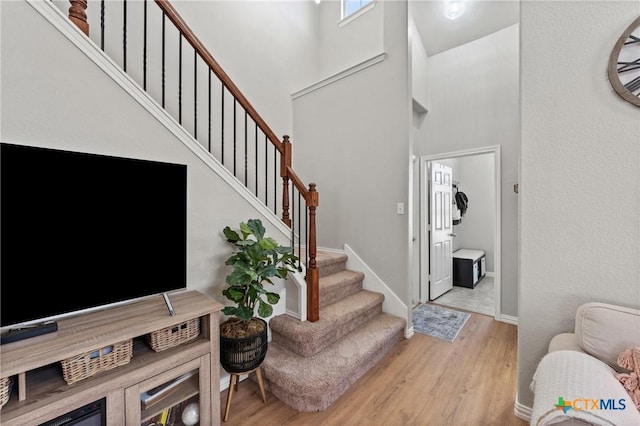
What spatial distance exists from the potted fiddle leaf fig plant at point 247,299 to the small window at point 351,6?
12.6 feet

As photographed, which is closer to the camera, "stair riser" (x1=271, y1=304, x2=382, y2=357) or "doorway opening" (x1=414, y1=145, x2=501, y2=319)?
"stair riser" (x1=271, y1=304, x2=382, y2=357)

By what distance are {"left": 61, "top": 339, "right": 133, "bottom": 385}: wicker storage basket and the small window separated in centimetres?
464

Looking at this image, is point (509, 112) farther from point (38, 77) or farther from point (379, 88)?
point (38, 77)

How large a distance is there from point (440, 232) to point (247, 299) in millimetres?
3220

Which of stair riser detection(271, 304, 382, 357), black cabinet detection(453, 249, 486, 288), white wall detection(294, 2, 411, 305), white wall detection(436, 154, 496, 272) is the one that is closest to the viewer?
stair riser detection(271, 304, 382, 357)

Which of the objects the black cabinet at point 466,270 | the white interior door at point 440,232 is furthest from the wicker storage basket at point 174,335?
the black cabinet at point 466,270

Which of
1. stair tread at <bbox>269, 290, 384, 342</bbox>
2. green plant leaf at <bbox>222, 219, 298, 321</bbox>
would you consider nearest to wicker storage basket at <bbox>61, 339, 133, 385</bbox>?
green plant leaf at <bbox>222, 219, 298, 321</bbox>

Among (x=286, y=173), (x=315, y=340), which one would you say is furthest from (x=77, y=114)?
(x=315, y=340)

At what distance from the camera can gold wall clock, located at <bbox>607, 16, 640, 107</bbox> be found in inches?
53.2

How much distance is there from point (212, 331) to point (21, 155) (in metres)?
1.17

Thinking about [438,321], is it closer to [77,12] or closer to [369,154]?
[369,154]

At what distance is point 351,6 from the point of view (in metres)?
4.00

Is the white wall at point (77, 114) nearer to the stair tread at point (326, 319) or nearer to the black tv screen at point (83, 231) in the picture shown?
the black tv screen at point (83, 231)

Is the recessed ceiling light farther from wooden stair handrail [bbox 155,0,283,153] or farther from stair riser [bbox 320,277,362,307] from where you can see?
stair riser [bbox 320,277,362,307]
